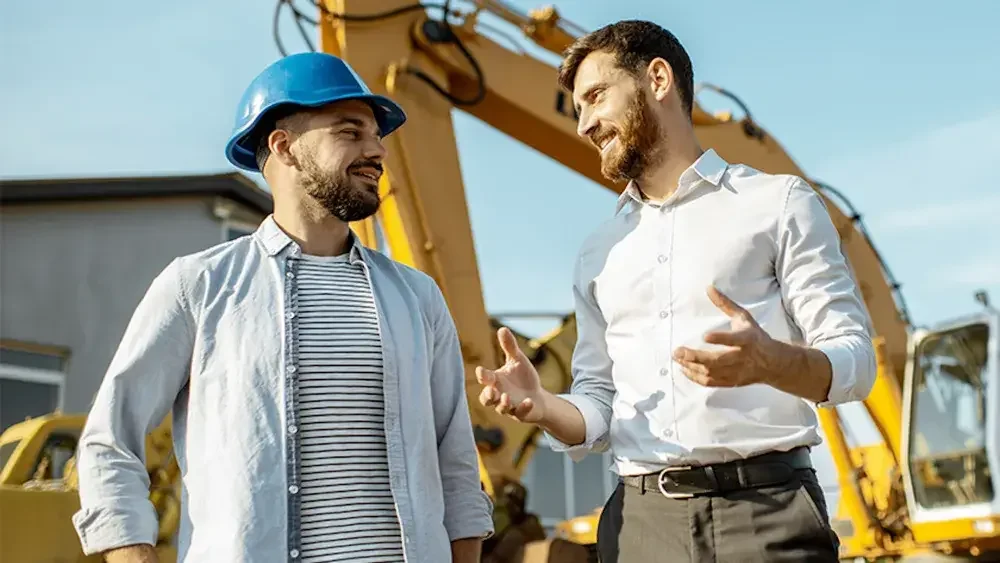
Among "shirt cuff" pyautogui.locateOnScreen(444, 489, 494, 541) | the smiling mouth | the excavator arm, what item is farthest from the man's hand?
the excavator arm

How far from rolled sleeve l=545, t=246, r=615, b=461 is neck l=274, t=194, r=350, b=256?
22.3 inches

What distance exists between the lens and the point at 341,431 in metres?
2.26

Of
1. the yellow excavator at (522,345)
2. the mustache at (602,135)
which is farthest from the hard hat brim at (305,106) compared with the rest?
the yellow excavator at (522,345)

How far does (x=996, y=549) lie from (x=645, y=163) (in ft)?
20.6

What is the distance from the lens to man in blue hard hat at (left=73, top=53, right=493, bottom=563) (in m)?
2.15

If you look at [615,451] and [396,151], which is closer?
[615,451]

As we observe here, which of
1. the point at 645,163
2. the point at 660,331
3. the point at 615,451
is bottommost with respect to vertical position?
the point at 615,451

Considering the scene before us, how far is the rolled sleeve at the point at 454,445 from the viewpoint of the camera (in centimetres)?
243

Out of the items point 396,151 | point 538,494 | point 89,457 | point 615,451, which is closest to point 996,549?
point 396,151

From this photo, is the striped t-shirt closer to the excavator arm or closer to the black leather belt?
the black leather belt

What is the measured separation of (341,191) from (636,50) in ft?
2.31

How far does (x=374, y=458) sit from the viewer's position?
7.43 ft

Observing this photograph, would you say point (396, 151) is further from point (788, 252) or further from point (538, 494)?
point (538, 494)

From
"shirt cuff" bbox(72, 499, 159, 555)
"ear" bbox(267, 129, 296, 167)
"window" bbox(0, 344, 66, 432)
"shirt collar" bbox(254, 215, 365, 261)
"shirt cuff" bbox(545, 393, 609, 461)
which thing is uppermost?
"window" bbox(0, 344, 66, 432)
